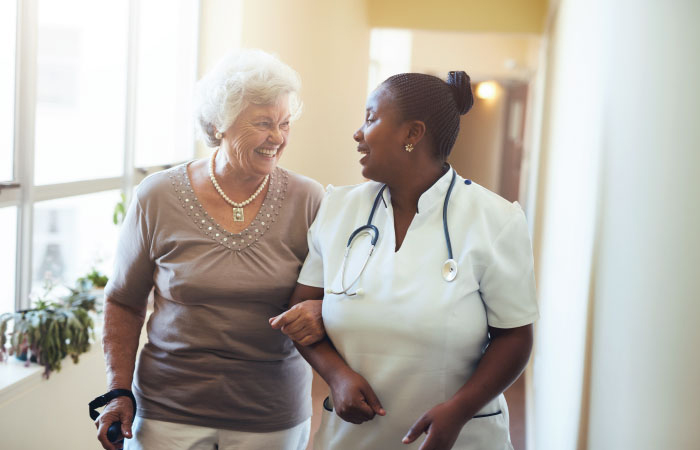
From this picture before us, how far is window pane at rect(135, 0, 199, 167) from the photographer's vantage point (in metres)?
3.70

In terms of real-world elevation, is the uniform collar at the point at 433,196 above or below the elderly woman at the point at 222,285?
above

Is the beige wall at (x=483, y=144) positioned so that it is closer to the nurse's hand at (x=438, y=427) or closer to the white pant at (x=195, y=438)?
the white pant at (x=195, y=438)

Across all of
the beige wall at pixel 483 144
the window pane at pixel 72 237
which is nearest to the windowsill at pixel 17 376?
the window pane at pixel 72 237

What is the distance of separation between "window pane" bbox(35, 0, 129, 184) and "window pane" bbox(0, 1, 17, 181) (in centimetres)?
18

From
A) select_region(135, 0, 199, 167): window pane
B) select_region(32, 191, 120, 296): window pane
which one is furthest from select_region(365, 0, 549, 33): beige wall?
select_region(32, 191, 120, 296): window pane

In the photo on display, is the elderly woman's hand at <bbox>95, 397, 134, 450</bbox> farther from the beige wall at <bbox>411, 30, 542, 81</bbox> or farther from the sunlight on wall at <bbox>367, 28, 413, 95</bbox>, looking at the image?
the beige wall at <bbox>411, 30, 542, 81</bbox>

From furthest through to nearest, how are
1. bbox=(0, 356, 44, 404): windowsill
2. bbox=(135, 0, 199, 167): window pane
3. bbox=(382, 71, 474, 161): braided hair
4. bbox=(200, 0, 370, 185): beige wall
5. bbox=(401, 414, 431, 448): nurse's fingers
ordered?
1. bbox=(200, 0, 370, 185): beige wall
2. bbox=(135, 0, 199, 167): window pane
3. bbox=(0, 356, 44, 404): windowsill
4. bbox=(382, 71, 474, 161): braided hair
5. bbox=(401, 414, 431, 448): nurse's fingers

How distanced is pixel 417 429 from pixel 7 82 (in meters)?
2.00

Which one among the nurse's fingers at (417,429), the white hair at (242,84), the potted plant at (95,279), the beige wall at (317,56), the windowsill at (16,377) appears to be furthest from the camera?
the beige wall at (317,56)

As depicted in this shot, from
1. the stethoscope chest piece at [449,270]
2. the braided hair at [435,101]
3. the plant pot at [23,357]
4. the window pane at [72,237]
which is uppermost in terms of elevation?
the braided hair at [435,101]

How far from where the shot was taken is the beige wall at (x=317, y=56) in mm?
3850

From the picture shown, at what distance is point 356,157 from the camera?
19.8 ft

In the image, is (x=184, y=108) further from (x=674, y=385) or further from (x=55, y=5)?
(x=674, y=385)

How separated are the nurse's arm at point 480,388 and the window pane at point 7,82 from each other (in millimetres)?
1933
